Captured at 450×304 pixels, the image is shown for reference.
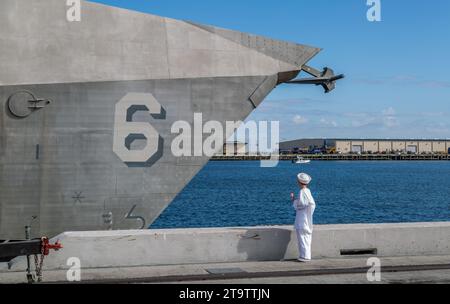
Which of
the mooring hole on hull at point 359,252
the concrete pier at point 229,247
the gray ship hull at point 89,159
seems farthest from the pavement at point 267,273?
the gray ship hull at point 89,159

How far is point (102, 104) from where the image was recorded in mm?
14414

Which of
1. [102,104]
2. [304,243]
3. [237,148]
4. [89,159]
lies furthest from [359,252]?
[237,148]

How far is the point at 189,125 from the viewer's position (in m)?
15.4

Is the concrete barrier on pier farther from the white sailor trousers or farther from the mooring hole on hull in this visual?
the white sailor trousers

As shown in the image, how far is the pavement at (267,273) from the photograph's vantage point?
9.12 metres

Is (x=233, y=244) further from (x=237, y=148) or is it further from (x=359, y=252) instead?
(x=237, y=148)

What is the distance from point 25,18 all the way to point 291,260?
8853 millimetres

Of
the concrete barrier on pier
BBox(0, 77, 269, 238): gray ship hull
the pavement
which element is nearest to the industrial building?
BBox(0, 77, 269, 238): gray ship hull

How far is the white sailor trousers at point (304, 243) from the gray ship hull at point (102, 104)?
5460 millimetres

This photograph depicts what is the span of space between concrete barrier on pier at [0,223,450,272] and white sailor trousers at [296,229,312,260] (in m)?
0.43

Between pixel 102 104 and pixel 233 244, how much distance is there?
5.79m

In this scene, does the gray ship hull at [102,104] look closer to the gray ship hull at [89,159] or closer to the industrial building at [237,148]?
the gray ship hull at [89,159]

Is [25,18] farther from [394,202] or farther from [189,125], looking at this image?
[394,202]
